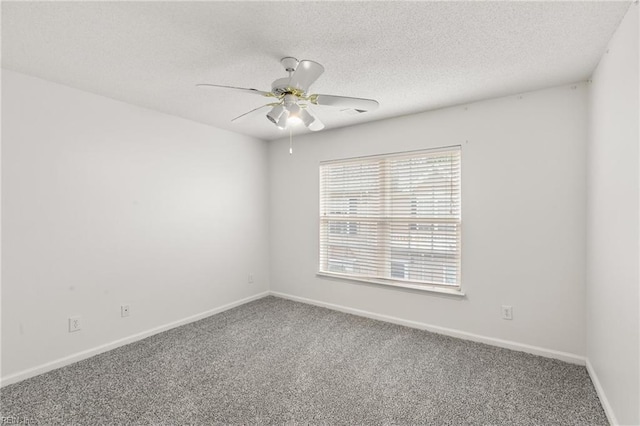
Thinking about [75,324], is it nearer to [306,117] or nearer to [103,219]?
[103,219]

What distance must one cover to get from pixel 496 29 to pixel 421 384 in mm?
2381

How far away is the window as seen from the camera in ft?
10.2

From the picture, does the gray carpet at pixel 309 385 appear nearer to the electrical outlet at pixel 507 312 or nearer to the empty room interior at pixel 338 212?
the empty room interior at pixel 338 212

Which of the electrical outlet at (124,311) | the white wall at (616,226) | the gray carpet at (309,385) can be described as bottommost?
the gray carpet at (309,385)

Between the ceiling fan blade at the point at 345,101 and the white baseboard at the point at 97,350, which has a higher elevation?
the ceiling fan blade at the point at 345,101

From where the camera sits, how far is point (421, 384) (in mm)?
2215

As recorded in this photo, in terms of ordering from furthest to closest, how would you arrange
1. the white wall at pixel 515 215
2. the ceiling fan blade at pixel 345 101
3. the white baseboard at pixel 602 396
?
the white wall at pixel 515 215 → the ceiling fan blade at pixel 345 101 → the white baseboard at pixel 602 396

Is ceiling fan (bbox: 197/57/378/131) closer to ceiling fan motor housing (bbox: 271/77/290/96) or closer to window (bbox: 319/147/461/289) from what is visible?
ceiling fan motor housing (bbox: 271/77/290/96)

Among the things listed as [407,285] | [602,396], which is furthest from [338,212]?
[602,396]

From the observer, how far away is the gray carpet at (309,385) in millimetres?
1880

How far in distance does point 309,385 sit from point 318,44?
7.69 ft

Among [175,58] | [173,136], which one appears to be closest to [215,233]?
[173,136]

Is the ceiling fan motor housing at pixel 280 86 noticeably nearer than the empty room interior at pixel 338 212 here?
No

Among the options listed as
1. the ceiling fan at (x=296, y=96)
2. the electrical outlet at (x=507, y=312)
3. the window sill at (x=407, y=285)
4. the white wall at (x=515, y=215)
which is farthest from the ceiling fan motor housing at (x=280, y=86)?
the electrical outlet at (x=507, y=312)
